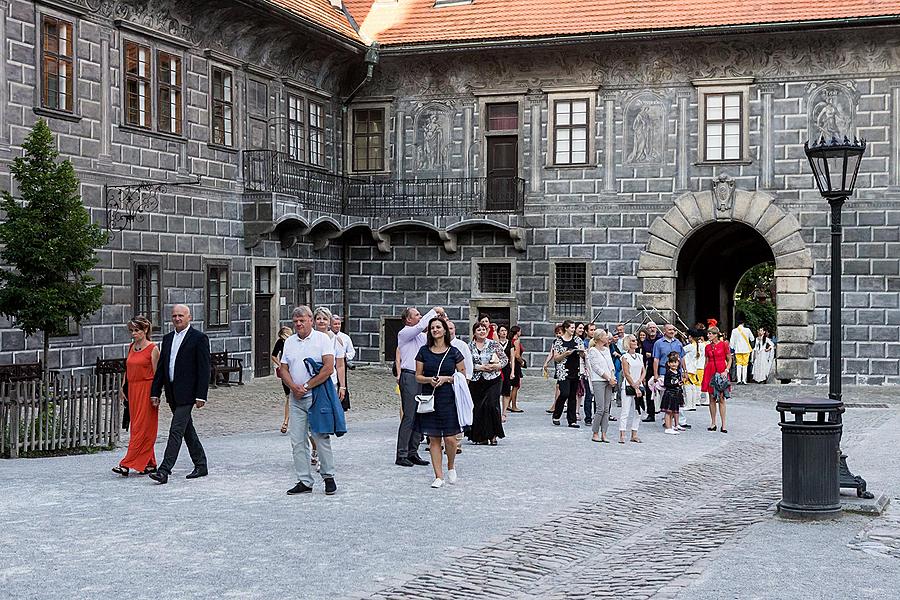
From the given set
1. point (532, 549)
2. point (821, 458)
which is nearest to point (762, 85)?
point (821, 458)

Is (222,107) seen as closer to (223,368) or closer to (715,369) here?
(223,368)

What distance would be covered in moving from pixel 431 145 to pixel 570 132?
3489 millimetres

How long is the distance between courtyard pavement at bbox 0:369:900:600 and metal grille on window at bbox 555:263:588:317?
1370 cm

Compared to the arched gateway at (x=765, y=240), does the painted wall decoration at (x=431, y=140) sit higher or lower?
higher

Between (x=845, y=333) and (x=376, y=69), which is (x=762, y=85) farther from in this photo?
(x=376, y=69)

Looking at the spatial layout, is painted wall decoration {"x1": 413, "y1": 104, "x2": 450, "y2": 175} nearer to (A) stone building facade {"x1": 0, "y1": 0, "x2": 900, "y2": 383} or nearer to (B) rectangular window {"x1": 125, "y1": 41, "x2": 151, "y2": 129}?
(A) stone building facade {"x1": 0, "y1": 0, "x2": 900, "y2": 383}

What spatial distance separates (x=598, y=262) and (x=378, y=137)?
6.50 metres

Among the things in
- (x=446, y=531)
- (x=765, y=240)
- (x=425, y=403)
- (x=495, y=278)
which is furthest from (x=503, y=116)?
(x=446, y=531)

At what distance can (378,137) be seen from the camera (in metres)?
30.7

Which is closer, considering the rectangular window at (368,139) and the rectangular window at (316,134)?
the rectangular window at (316,134)

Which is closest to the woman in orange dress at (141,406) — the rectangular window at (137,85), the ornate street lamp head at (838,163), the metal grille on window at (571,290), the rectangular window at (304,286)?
the ornate street lamp head at (838,163)

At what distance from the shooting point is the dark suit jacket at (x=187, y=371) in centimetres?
1193

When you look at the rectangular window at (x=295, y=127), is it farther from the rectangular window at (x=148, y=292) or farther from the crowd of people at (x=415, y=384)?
the crowd of people at (x=415, y=384)

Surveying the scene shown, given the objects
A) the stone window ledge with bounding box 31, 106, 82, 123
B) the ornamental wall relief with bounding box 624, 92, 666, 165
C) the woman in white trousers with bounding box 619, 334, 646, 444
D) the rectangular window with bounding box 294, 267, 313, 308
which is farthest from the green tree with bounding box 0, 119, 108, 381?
the ornamental wall relief with bounding box 624, 92, 666, 165
